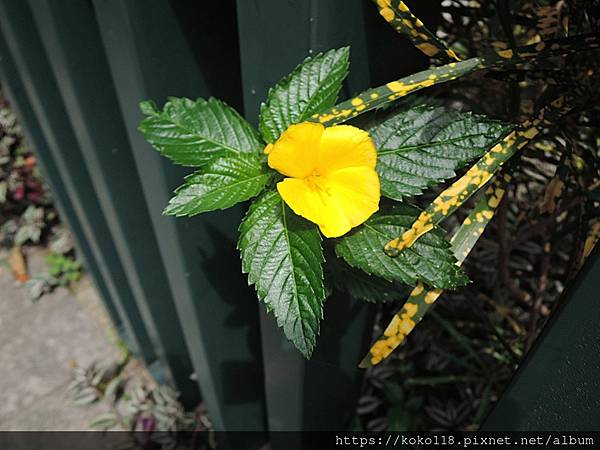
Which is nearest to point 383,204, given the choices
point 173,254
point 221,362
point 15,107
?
point 173,254

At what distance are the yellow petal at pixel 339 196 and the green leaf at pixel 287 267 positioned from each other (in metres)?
0.04

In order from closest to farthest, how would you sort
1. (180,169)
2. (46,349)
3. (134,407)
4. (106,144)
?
1. (180,169)
2. (106,144)
3. (134,407)
4. (46,349)

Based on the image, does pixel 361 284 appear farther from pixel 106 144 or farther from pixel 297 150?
pixel 106 144

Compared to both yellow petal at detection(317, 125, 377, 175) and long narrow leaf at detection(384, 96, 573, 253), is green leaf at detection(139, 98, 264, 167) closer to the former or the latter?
yellow petal at detection(317, 125, 377, 175)

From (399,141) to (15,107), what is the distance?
1599 millimetres

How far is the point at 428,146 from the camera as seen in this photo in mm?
695

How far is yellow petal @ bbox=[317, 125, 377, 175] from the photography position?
0.64 m

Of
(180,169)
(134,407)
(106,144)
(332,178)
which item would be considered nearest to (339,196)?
(332,178)

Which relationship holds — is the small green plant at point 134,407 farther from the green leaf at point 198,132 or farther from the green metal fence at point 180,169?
the green leaf at point 198,132

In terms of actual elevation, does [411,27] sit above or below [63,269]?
above

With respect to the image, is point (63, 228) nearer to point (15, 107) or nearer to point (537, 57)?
point (15, 107)

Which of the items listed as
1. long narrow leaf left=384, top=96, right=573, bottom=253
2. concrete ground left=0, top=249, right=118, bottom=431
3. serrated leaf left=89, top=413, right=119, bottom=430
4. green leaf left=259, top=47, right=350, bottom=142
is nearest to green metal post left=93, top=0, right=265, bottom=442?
green leaf left=259, top=47, right=350, bottom=142

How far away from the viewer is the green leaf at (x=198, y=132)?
0.74 m

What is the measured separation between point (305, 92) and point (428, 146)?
0.59 feet
